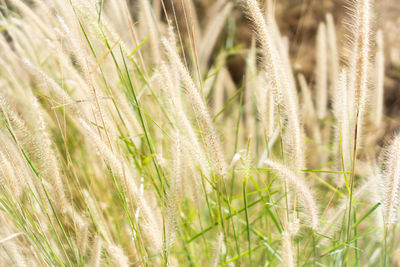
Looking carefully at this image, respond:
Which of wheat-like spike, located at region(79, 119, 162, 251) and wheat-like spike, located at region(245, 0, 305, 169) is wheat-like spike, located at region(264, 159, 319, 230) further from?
wheat-like spike, located at region(79, 119, 162, 251)

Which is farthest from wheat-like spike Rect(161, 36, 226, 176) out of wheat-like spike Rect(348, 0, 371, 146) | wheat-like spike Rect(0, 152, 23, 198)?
wheat-like spike Rect(0, 152, 23, 198)

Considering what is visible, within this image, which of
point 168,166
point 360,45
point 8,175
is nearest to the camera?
point 360,45

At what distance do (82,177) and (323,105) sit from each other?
1081 mm

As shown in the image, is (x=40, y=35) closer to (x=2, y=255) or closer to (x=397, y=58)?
(x=2, y=255)

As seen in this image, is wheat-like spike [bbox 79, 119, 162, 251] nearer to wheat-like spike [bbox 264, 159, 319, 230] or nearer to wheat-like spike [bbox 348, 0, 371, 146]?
wheat-like spike [bbox 264, 159, 319, 230]

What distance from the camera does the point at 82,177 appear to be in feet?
4.72

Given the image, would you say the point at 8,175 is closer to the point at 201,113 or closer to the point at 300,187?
the point at 201,113

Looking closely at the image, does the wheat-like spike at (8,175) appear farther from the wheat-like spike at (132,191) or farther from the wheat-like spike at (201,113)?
the wheat-like spike at (201,113)

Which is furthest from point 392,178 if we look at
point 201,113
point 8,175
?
point 8,175

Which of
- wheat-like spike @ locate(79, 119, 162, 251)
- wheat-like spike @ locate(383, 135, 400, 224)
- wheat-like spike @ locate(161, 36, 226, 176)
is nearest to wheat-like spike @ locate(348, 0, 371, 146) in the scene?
wheat-like spike @ locate(383, 135, 400, 224)

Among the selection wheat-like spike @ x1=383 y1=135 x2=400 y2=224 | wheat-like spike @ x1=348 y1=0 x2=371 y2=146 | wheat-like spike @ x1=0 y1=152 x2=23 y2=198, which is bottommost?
wheat-like spike @ x1=383 y1=135 x2=400 y2=224

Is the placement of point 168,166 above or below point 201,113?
below

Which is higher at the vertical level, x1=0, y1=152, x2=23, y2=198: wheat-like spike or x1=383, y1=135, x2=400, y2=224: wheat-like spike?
x1=0, y1=152, x2=23, y2=198: wheat-like spike

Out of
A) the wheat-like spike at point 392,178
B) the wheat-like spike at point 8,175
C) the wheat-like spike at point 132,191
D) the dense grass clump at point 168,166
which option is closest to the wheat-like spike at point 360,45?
the dense grass clump at point 168,166
